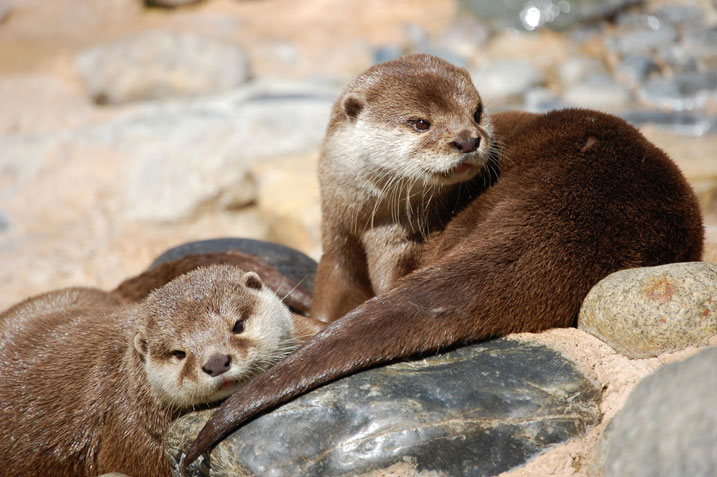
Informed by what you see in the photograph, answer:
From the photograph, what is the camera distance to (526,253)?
2.46 metres

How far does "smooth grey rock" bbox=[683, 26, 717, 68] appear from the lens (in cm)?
902

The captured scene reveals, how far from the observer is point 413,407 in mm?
2293

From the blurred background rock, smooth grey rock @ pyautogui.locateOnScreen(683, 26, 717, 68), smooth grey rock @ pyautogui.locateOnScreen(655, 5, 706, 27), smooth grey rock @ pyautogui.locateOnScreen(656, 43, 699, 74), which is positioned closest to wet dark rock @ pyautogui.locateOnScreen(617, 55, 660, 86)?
the blurred background rock

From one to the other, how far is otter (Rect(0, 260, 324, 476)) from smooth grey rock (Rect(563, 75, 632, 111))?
21.1ft

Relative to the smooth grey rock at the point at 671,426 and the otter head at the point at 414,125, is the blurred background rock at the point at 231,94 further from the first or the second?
the smooth grey rock at the point at 671,426

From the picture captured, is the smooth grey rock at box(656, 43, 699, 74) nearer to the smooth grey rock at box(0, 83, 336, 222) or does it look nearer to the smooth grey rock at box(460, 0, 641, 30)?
the smooth grey rock at box(460, 0, 641, 30)

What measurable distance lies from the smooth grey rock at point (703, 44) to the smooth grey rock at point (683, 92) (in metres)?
0.42

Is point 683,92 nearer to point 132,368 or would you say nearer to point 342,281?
point 342,281

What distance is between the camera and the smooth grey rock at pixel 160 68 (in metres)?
8.01

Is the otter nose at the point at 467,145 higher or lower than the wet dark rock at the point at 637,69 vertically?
higher

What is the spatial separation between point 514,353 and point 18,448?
1.90 m

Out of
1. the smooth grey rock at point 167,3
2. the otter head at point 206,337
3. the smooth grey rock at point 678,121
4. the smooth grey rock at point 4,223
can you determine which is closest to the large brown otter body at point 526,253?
the otter head at point 206,337

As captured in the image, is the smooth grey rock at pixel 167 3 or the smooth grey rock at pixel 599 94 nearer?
the smooth grey rock at pixel 599 94

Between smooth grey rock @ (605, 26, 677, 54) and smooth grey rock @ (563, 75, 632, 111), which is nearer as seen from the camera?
smooth grey rock @ (563, 75, 632, 111)
